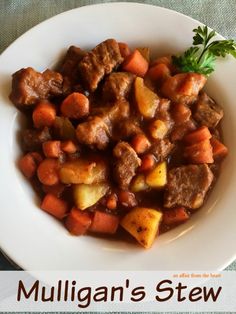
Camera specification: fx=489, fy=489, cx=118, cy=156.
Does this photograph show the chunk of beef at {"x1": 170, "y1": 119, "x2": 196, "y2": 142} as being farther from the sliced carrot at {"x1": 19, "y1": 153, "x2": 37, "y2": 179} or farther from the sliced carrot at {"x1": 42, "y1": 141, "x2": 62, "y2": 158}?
the sliced carrot at {"x1": 19, "y1": 153, "x2": 37, "y2": 179}

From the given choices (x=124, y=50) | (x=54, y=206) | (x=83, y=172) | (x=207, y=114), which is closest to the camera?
(x=83, y=172)

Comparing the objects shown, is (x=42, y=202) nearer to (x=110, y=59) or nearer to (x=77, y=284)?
(x=77, y=284)

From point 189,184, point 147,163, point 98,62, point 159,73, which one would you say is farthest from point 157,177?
point 98,62

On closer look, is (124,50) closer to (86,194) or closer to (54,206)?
(86,194)

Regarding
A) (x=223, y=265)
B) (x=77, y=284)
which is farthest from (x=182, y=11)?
(x=77, y=284)

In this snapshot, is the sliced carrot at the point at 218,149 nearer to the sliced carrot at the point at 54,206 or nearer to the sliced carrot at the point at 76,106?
the sliced carrot at the point at 76,106

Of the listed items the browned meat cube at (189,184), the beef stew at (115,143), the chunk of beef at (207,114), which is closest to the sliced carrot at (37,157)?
the beef stew at (115,143)
